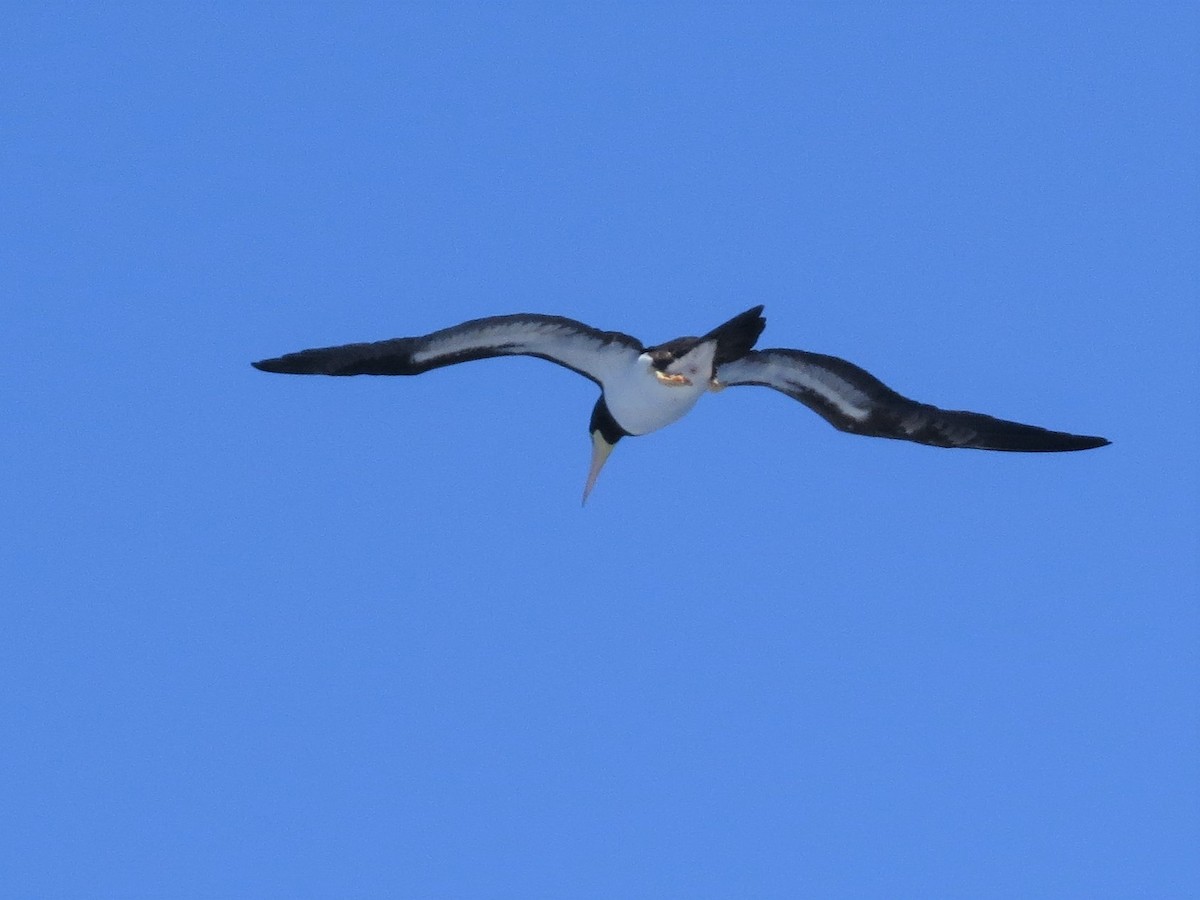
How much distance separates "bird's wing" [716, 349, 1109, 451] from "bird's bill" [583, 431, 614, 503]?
5.54ft

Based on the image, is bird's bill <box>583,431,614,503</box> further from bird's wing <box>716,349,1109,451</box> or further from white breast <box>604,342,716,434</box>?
bird's wing <box>716,349,1109,451</box>

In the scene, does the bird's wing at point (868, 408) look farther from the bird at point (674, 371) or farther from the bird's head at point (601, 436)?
the bird's head at point (601, 436)

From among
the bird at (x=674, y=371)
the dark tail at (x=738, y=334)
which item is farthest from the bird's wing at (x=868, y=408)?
the dark tail at (x=738, y=334)

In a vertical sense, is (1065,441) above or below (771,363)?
below

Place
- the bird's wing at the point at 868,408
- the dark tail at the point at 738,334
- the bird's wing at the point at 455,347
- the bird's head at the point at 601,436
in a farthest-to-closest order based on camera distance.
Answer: the bird's head at the point at 601,436 → the bird's wing at the point at 868,408 → the bird's wing at the point at 455,347 → the dark tail at the point at 738,334

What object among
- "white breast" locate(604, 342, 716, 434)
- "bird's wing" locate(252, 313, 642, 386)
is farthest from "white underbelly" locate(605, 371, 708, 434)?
"bird's wing" locate(252, 313, 642, 386)

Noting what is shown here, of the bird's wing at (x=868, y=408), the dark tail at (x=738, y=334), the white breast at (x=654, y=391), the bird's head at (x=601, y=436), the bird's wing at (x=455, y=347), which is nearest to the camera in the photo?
the dark tail at (x=738, y=334)

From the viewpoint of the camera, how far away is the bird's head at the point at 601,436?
17.8 m

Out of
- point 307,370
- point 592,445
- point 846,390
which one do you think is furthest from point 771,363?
point 307,370

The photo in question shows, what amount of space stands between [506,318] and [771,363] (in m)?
2.54

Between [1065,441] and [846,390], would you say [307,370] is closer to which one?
[846,390]

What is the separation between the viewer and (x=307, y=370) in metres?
16.2

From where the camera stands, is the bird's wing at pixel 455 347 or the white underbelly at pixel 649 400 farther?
the white underbelly at pixel 649 400

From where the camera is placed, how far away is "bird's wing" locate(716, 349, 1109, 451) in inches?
666
